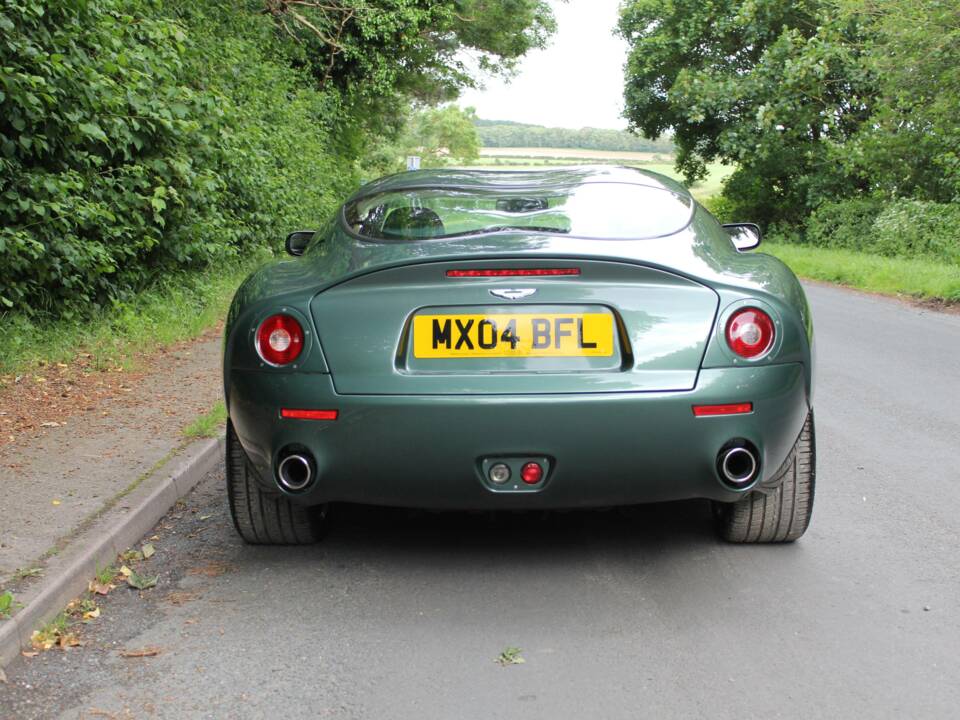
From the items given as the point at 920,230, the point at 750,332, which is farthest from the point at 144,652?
the point at 920,230

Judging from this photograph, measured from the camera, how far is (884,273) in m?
17.3

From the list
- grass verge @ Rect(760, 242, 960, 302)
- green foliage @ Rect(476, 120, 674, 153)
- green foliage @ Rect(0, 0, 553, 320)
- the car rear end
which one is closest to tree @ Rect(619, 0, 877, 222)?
green foliage @ Rect(476, 120, 674, 153)

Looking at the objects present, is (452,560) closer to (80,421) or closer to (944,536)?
(944,536)

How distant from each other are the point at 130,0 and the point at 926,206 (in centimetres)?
1638

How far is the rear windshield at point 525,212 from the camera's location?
4.14 m

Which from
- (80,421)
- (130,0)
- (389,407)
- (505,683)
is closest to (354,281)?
(389,407)

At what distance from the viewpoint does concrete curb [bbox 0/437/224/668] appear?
11.3 feet

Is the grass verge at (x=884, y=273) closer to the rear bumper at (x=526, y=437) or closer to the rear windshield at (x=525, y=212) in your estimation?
the rear windshield at (x=525, y=212)

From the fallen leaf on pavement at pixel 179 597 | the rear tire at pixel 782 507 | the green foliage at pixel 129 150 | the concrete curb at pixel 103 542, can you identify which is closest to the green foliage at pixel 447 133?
the green foliage at pixel 129 150

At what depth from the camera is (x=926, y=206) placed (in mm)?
21328

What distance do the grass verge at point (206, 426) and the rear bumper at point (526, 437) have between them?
7.22 ft

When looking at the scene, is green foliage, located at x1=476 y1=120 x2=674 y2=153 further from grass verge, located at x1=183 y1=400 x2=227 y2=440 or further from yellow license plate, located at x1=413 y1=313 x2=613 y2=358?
yellow license plate, located at x1=413 y1=313 x2=613 y2=358

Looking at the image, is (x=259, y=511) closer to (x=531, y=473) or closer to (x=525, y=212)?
(x=531, y=473)

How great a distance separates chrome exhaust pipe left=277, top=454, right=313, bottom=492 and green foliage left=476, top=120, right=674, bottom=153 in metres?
24.2
